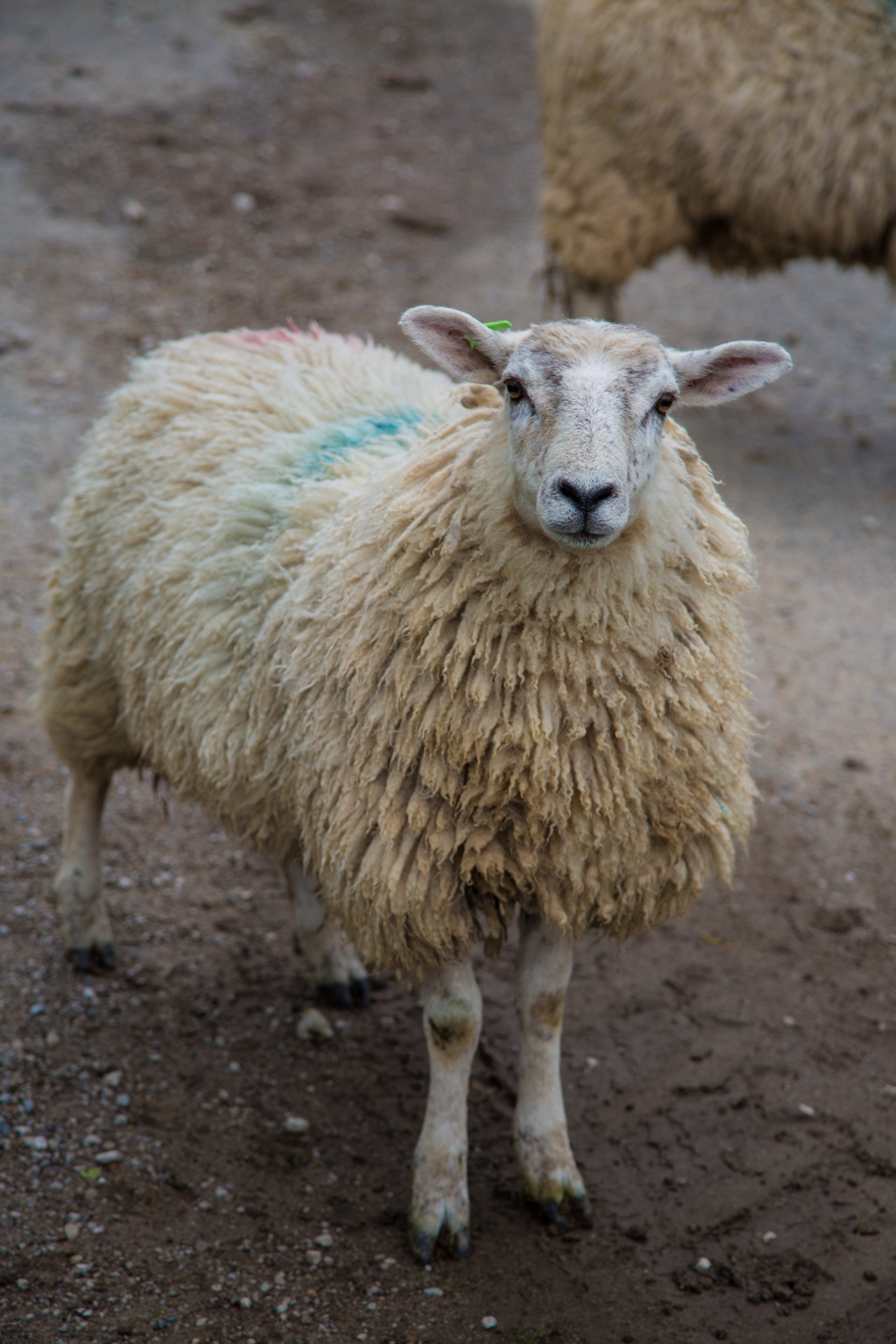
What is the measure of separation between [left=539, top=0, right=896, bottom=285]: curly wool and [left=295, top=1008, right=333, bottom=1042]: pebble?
4.29 metres

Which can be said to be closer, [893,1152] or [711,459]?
[893,1152]

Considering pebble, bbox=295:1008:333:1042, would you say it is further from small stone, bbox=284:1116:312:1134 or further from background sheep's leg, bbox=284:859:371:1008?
small stone, bbox=284:1116:312:1134

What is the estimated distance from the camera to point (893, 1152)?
331 centimetres

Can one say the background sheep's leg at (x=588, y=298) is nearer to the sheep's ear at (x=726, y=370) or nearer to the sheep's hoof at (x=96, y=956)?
the sheep's ear at (x=726, y=370)

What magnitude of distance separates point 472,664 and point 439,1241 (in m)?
1.45

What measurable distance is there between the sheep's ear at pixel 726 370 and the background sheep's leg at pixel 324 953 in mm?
1924

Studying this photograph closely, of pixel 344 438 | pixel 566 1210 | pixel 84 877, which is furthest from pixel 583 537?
pixel 84 877

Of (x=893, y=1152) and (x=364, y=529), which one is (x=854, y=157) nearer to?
(x=364, y=529)

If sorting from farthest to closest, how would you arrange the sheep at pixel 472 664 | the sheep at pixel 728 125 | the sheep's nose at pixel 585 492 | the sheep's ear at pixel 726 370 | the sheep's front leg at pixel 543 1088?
the sheep at pixel 728 125 < the sheep's front leg at pixel 543 1088 < the sheep's ear at pixel 726 370 < the sheep at pixel 472 664 < the sheep's nose at pixel 585 492

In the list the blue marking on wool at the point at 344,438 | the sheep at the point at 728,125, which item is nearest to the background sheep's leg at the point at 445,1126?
the blue marking on wool at the point at 344,438

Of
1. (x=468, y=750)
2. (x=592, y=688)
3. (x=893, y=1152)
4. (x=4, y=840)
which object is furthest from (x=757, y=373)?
(x=4, y=840)

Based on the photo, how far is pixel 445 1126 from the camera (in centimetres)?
302

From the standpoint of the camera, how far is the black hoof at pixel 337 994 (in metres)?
3.88

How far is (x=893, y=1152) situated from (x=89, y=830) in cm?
255
